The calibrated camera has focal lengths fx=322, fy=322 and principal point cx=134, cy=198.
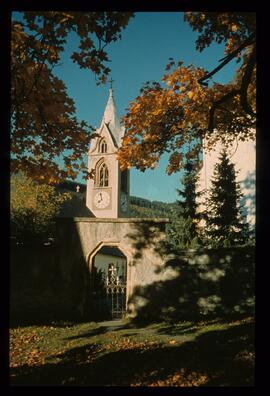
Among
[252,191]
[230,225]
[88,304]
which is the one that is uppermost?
[252,191]

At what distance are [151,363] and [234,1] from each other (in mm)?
5799

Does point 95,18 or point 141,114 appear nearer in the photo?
point 95,18

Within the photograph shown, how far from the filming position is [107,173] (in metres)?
44.7

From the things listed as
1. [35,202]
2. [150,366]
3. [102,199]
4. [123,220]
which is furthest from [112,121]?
[150,366]

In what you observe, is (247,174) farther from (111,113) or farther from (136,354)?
(111,113)

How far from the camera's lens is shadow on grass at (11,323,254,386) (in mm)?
5105

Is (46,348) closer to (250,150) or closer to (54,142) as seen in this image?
(54,142)

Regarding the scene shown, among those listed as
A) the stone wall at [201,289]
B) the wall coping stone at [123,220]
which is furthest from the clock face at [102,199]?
the stone wall at [201,289]

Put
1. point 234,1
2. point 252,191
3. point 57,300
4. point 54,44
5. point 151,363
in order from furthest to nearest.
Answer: point 252,191
point 57,300
point 151,363
point 54,44
point 234,1

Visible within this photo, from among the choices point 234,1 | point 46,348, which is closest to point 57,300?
point 46,348

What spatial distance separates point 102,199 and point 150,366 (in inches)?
1521

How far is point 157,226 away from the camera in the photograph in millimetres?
11367

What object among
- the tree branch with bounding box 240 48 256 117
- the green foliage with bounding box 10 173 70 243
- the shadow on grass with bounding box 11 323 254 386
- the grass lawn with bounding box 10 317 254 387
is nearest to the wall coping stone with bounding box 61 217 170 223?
the grass lawn with bounding box 10 317 254 387

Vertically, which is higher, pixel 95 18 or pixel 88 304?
pixel 95 18
